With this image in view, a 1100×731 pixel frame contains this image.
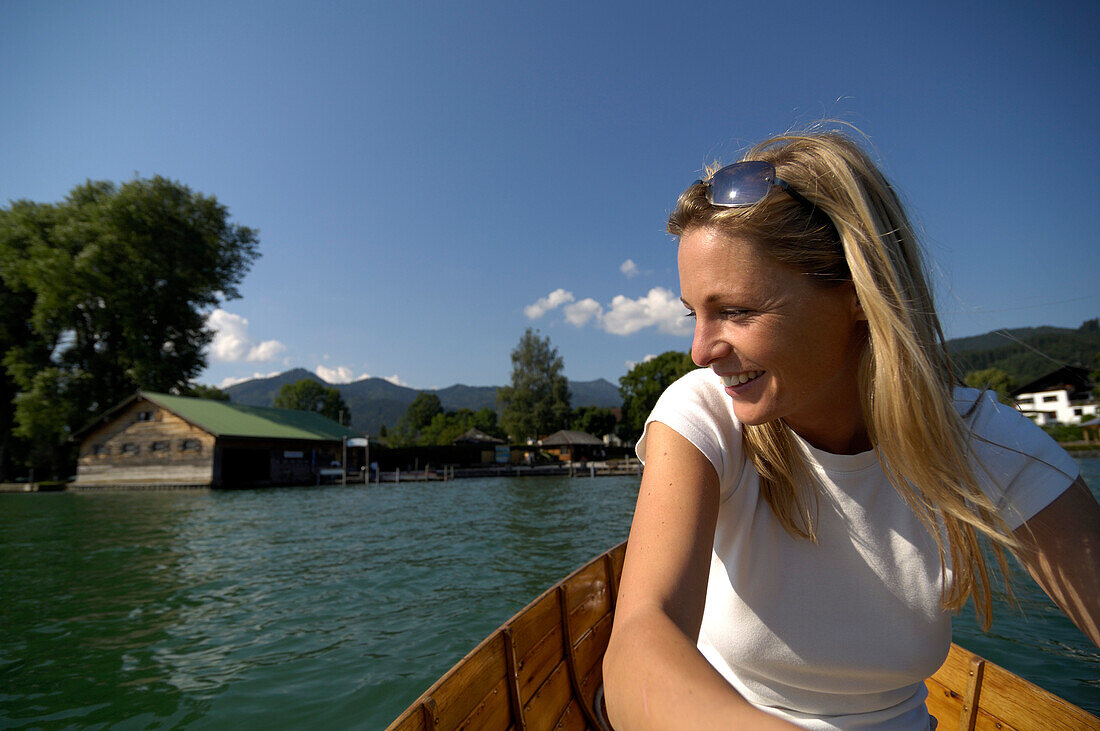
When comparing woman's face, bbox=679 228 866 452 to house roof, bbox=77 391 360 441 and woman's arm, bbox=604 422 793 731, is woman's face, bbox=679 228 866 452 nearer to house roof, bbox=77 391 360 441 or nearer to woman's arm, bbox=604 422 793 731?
woman's arm, bbox=604 422 793 731

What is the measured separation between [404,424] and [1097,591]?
12281cm

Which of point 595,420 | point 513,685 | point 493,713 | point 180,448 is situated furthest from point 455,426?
point 493,713

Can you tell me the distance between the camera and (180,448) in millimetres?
32562

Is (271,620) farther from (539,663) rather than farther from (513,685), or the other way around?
(513,685)

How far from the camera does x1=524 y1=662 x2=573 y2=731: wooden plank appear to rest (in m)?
2.75

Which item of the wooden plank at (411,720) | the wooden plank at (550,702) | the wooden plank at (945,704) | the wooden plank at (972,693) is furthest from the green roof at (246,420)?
the wooden plank at (972,693)

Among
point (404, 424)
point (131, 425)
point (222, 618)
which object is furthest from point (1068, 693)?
point (404, 424)

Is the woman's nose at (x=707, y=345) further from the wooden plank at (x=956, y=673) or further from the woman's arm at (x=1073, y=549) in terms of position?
the wooden plank at (x=956, y=673)

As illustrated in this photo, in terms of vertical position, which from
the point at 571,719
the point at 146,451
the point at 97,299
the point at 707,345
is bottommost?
the point at 571,719

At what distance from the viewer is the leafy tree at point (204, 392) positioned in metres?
39.3

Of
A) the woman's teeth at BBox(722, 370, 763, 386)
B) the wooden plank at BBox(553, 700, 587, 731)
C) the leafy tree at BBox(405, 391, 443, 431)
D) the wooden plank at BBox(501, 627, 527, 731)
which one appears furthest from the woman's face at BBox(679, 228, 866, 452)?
Answer: the leafy tree at BBox(405, 391, 443, 431)

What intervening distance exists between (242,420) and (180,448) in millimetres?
4396

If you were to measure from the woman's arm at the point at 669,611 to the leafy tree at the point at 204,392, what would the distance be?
45.2 meters

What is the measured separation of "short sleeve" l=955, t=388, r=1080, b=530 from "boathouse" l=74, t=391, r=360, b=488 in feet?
117
